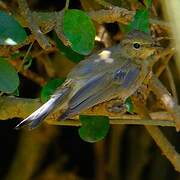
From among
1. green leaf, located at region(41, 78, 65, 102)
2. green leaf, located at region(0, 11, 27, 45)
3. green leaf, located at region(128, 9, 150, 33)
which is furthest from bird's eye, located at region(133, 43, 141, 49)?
green leaf, located at region(0, 11, 27, 45)

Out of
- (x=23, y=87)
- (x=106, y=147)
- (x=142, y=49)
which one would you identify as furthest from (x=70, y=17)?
(x=106, y=147)

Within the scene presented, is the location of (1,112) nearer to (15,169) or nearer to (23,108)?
(23,108)

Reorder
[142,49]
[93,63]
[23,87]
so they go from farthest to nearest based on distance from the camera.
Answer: [23,87] → [142,49] → [93,63]

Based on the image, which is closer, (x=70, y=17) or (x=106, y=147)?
(x=70, y=17)

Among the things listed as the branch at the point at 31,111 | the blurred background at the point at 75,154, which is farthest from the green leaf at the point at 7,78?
the blurred background at the point at 75,154

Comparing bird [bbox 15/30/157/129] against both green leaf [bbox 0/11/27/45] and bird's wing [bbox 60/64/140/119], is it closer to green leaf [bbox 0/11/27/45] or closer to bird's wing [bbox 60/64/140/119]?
bird's wing [bbox 60/64/140/119]

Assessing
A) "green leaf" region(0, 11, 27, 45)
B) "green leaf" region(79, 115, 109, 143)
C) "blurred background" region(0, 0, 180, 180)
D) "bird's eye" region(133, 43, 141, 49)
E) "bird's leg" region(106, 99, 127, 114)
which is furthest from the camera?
"blurred background" region(0, 0, 180, 180)
